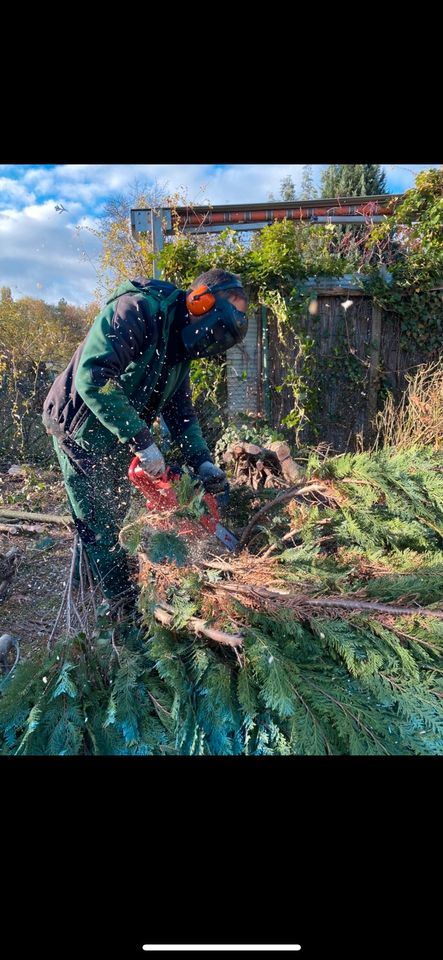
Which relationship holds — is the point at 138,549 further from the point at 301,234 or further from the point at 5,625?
the point at 301,234

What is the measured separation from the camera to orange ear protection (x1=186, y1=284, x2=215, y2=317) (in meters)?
1.53

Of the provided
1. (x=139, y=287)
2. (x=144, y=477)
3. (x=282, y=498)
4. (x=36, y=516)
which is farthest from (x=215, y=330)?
(x=36, y=516)

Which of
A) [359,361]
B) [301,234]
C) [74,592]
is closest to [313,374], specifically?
[359,361]

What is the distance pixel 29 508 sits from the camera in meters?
2.26

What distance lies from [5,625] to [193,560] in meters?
0.81

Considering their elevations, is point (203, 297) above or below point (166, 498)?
above

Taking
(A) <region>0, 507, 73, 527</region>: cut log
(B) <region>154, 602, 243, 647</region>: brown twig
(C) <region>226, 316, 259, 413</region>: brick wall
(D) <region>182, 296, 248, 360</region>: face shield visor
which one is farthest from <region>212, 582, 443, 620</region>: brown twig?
(C) <region>226, 316, 259, 413</region>: brick wall

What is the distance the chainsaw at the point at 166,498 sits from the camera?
1.54m

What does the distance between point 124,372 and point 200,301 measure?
32 centimetres

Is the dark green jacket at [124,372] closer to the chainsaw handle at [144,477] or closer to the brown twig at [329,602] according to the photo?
the chainsaw handle at [144,477]

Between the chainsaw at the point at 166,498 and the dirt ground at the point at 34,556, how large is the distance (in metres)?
0.54

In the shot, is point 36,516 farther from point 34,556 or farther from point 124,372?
point 124,372

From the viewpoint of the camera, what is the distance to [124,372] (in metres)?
1.55
